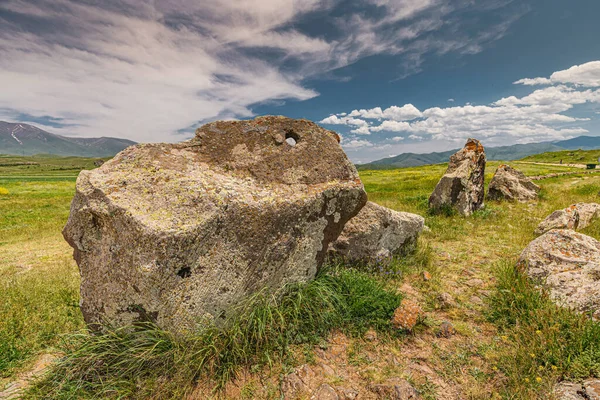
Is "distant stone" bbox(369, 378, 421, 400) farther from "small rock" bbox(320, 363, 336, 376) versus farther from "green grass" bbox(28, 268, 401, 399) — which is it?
"green grass" bbox(28, 268, 401, 399)

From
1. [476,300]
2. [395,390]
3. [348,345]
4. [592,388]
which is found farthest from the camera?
[476,300]

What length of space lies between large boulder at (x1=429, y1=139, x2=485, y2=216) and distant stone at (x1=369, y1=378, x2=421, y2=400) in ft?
40.5

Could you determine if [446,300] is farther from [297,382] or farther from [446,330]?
[297,382]

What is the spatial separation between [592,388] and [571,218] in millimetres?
9258

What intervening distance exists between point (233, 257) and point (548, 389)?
4.80 meters

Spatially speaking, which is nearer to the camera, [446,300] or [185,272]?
[185,272]

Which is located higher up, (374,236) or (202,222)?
(202,222)

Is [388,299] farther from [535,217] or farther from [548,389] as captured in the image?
[535,217]

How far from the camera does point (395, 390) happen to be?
4051 mm

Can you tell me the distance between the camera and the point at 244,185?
540 centimetres

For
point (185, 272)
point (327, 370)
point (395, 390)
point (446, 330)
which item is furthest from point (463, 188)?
point (185, 272)

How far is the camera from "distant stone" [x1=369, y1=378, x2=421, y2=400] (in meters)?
3.97

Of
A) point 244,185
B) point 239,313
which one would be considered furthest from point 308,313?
point 244,185

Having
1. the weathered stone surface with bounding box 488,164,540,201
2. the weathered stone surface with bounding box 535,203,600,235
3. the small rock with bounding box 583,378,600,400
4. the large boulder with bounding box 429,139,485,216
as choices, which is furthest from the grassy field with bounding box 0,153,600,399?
the weathered stone surface with bounding box 488,164,540,201
